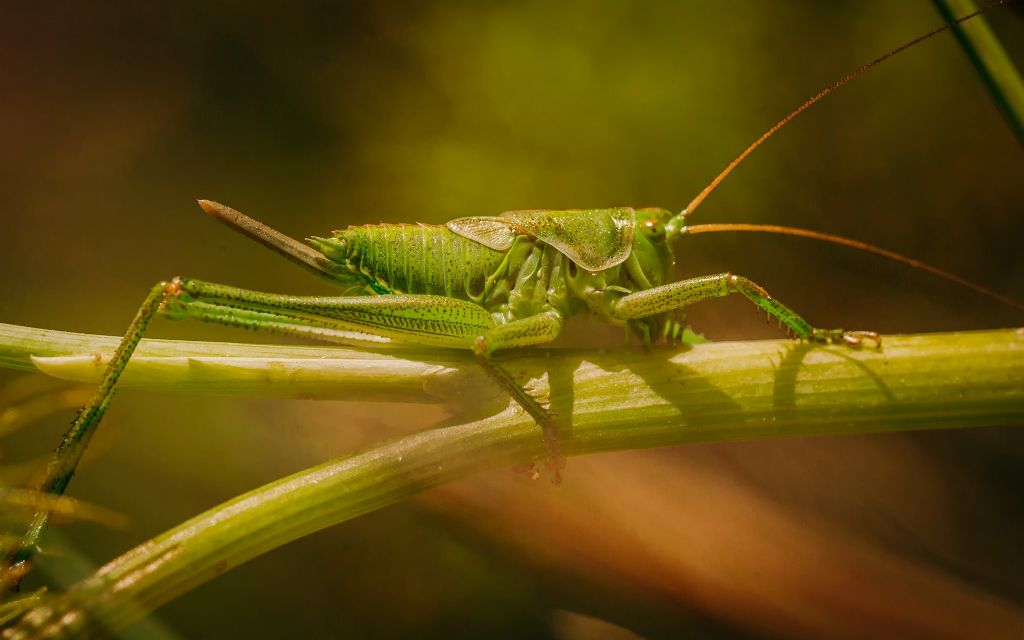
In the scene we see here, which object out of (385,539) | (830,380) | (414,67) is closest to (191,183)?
(414,67)

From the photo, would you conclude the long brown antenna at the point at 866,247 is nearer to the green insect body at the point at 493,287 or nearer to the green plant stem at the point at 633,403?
the green insect body at the point at 493,287

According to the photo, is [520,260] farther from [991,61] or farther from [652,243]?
[991,61]

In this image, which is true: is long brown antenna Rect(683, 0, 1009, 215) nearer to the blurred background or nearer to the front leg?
the front leg

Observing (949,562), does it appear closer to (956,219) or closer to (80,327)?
(956,219)

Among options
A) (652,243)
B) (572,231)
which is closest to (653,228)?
(652,243)

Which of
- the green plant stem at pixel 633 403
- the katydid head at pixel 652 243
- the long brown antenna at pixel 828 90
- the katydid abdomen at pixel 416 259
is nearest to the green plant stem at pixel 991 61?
the long brown antenna at pixel 828 90

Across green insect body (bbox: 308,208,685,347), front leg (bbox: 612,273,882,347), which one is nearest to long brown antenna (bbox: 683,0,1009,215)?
green insect body (bbox: 308,208,685,347)
